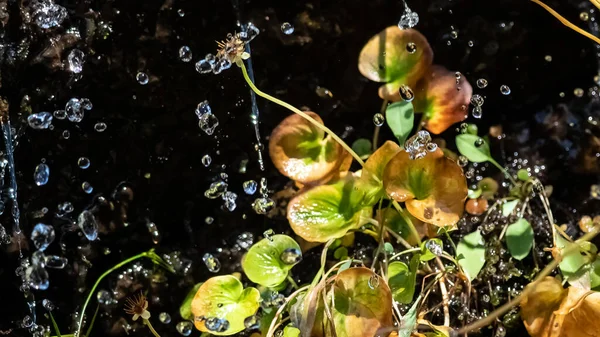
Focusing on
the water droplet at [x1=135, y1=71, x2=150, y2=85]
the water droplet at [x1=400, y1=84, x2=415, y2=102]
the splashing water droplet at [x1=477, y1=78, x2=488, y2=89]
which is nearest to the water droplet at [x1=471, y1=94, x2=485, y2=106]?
the splashing water droplet at [x1=477, y1=78, x2=488, y2=89]

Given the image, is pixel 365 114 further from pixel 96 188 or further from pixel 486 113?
pixel 96 188

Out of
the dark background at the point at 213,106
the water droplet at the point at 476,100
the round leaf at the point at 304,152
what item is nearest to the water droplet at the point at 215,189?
the dark background at the point at 213,106

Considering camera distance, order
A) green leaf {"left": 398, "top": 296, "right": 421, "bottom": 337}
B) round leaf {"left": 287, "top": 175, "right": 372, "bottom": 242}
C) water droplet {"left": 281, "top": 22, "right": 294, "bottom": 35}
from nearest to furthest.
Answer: green leaf {"left": 398, "top": 296, "right": 421, "bottom": 337}, round leaf {"left": 287, "top": 175, "right": 372, "bottom": 242}, water droplet {"left": 281, "top": 22, "right": 294, "bottom": 35}

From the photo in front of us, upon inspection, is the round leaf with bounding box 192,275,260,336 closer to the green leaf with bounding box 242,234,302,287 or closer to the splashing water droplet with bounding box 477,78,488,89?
the green leaf with bounding box 242,234,302,287

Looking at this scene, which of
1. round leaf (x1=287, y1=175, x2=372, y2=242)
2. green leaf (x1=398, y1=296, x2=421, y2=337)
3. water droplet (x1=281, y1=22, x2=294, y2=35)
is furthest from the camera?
water droplet (x1=281, y1=22, x2=294, y2=35)

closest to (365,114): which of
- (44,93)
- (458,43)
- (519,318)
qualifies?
(458,43)

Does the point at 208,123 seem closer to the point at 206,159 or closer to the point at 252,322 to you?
the point at 206,159
